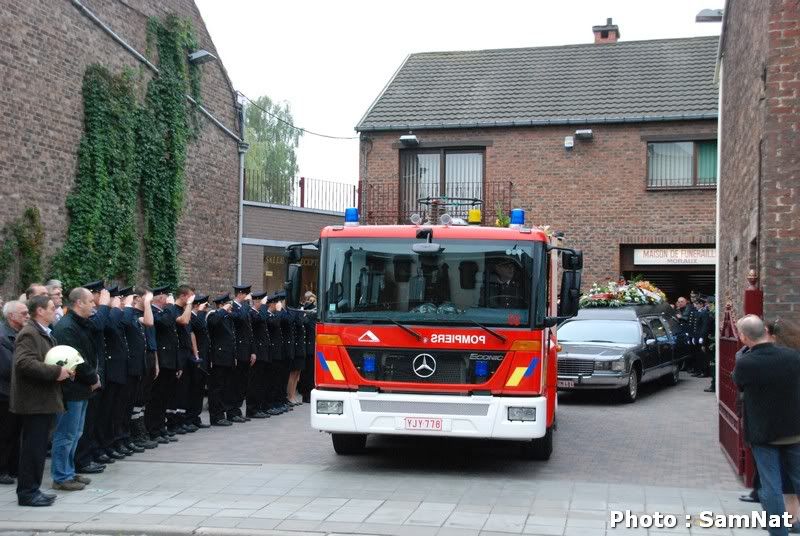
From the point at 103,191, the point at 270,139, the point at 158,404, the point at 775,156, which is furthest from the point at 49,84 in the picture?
the point at 270,139

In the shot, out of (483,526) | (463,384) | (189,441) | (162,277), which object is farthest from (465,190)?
(483,526)

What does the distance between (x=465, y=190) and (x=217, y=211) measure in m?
8.05

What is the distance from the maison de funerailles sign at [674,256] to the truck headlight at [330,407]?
1875 centimetres

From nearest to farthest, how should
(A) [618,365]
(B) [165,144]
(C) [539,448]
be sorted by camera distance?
(C) [539,448], (A) [618,365], (B) [165,144]

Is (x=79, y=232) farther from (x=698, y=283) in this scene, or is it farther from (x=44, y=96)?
(x=698, y=283)

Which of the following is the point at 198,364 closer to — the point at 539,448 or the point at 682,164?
the point at 539,448

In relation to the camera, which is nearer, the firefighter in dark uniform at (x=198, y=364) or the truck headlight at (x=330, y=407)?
the truck headlight at (x=330, y=407)

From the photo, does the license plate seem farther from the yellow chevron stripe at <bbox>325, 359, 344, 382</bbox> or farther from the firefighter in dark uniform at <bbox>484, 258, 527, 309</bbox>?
the firefighter in dark uniform at <bbox>484, 258, 527, 309</bbox>

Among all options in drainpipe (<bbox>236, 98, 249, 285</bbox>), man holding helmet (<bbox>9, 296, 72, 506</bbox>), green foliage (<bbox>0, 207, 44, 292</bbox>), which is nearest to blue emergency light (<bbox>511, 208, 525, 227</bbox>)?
man holding helmet (<bbox>9, 296, 72, 506</bbox>)

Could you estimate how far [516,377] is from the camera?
419 inches

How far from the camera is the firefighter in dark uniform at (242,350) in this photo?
15367 mm

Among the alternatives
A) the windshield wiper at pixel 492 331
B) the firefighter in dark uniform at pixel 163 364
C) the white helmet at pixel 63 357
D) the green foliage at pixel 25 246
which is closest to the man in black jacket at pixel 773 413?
the windshield wiper at pixel 492 331

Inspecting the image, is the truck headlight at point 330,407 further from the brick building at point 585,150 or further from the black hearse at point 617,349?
the brick building at point 585,150

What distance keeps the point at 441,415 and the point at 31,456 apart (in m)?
3.96
